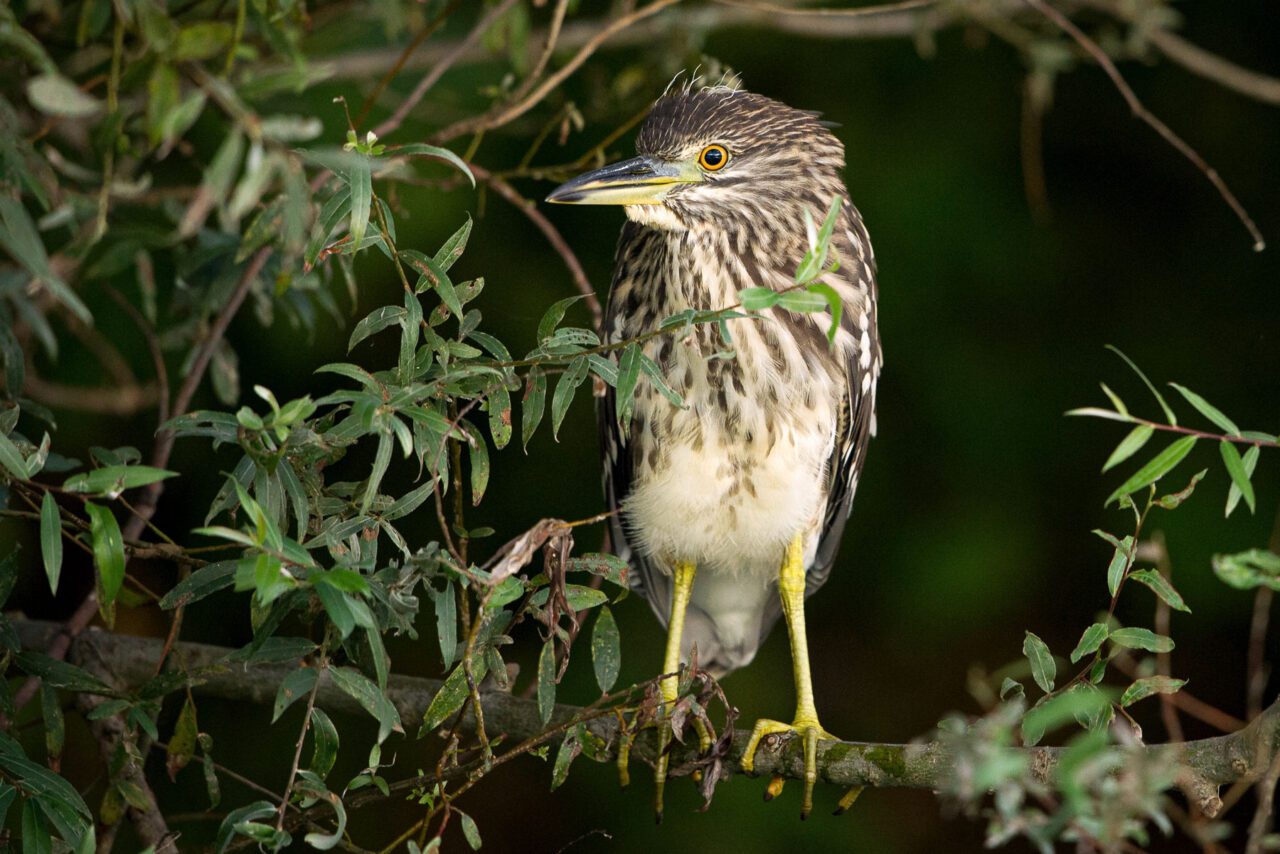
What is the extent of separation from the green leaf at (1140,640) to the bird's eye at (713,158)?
1135mm

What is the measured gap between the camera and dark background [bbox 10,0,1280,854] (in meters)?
3.58

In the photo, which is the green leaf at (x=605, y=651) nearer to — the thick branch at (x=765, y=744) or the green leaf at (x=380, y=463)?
the thick branch at (x=765, y=744)

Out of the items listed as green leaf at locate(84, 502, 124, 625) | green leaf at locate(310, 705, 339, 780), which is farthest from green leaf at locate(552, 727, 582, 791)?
green leaf at locate(84, 502, 124, 625)

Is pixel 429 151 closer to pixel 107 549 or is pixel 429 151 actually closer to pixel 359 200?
pixel 359 200

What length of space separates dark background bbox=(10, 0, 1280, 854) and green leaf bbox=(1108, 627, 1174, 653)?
184cm

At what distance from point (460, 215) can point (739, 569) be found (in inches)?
46.9

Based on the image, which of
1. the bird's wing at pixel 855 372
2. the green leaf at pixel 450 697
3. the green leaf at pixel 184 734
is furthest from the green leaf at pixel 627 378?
the bird's wing at pixel 855 372

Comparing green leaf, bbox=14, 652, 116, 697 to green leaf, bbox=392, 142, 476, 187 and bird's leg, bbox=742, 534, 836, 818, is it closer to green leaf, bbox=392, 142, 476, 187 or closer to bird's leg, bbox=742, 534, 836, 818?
green leaf, bbox=392, 142, 476, 187

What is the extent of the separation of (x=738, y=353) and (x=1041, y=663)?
822mm

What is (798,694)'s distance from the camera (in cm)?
258

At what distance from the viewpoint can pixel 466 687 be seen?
5.79ft

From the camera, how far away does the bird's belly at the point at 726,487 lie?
2477 millimetres

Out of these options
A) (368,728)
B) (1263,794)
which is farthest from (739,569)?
(1263,794)

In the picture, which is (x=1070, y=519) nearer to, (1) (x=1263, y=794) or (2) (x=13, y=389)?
(1) (x=1263, y=794)
